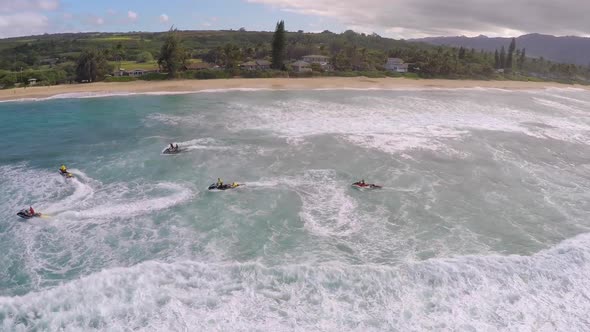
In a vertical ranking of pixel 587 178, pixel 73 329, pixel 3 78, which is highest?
pixel 3 78

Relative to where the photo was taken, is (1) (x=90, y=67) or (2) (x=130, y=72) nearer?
(1) (x=90, y=67)

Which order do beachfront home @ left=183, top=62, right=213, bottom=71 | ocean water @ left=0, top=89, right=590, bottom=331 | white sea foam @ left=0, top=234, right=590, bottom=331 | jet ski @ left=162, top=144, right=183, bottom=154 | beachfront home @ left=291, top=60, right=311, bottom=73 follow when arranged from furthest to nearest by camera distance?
beachfront home @ left=291, top=60, right=311, bottom=73 < beachfront home @ left=183, top=62, right=213, bottom=71 < jet ski @ left=162, top=144, right=183, bottom=154 < ocean water @ left=0, top=89, right=590, bottom=331 < white sea foam @ left=0, top=234, right=590, bottom=331

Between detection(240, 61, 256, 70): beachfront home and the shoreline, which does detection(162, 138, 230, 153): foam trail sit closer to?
the shoreline

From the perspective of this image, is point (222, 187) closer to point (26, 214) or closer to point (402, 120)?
point (26, 214)

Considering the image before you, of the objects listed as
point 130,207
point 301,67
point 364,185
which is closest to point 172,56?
point 301,67

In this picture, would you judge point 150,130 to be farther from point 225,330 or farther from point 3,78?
point 3,78

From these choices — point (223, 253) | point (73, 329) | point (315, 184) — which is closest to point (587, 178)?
point (315, 184)

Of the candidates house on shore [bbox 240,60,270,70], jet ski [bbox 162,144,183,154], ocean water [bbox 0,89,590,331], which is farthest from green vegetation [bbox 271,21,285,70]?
jet ski [bbox 162,144,183,154]
